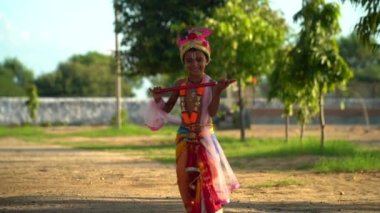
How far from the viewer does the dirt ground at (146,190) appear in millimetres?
8727

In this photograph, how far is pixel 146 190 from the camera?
1111 centimetres

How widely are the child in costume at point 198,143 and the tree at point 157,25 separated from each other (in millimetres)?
19352

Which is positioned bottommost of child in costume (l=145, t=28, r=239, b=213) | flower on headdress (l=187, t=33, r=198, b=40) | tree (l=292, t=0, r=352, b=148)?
child in costume (l=145, t=28, r=239, b=213)

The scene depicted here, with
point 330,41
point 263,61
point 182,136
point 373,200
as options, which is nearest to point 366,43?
point 373,200

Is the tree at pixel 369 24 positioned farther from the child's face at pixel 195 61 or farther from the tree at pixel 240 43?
the tree at pixel 240 43

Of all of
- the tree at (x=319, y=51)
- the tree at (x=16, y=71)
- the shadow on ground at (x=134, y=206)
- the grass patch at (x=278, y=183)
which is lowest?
the grass patch at (x=278, y=183)

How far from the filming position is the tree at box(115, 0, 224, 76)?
88.2 ft

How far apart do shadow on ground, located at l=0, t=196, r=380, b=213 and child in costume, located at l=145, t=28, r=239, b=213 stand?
1532 millimetres

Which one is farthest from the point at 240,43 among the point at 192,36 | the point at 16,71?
the point at 16,71

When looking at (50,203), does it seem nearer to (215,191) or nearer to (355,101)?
(215,191)

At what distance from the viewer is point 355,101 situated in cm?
5344

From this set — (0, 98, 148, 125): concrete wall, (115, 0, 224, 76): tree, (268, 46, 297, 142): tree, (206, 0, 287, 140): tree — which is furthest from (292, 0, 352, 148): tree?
(0, 98, 148, 125): concrete wall

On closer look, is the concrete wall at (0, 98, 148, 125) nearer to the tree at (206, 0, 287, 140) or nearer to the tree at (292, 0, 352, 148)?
the tree at (206, 0, 287, 140)

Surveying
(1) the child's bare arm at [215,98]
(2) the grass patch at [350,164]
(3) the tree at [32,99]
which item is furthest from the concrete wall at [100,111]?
(1) the child's bare arm at [215,98]
